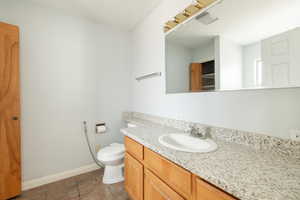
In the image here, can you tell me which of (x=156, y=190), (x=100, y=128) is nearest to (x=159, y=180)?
(x=156, y=190)

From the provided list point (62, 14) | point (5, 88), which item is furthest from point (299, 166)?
point (62, 14)

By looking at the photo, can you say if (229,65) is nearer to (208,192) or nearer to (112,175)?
(208,192)

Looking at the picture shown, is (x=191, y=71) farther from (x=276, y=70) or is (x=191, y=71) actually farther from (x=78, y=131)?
(x=78, y=131)

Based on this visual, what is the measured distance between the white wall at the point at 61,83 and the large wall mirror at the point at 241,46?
1417mm

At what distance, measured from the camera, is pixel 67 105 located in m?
1.95

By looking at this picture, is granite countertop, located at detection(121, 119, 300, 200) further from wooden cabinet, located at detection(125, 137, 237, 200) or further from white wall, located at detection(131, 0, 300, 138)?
white wall, located at detection(131, 0, 300, 138)

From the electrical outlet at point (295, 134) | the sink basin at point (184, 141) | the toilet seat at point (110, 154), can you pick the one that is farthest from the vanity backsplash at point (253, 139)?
the toilet seat at point (110, 154)

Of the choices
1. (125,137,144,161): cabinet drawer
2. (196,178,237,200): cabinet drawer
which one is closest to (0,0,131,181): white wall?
(125,137,144,161): cabinet drawer

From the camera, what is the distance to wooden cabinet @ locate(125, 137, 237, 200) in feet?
2.13

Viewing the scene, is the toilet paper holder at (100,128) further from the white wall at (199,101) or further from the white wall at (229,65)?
the white wall at (229,65)

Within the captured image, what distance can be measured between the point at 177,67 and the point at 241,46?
683 mm

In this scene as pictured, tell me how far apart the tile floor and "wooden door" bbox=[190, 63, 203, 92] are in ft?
4.93

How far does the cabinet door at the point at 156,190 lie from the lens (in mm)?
840

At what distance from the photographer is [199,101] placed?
131cm
